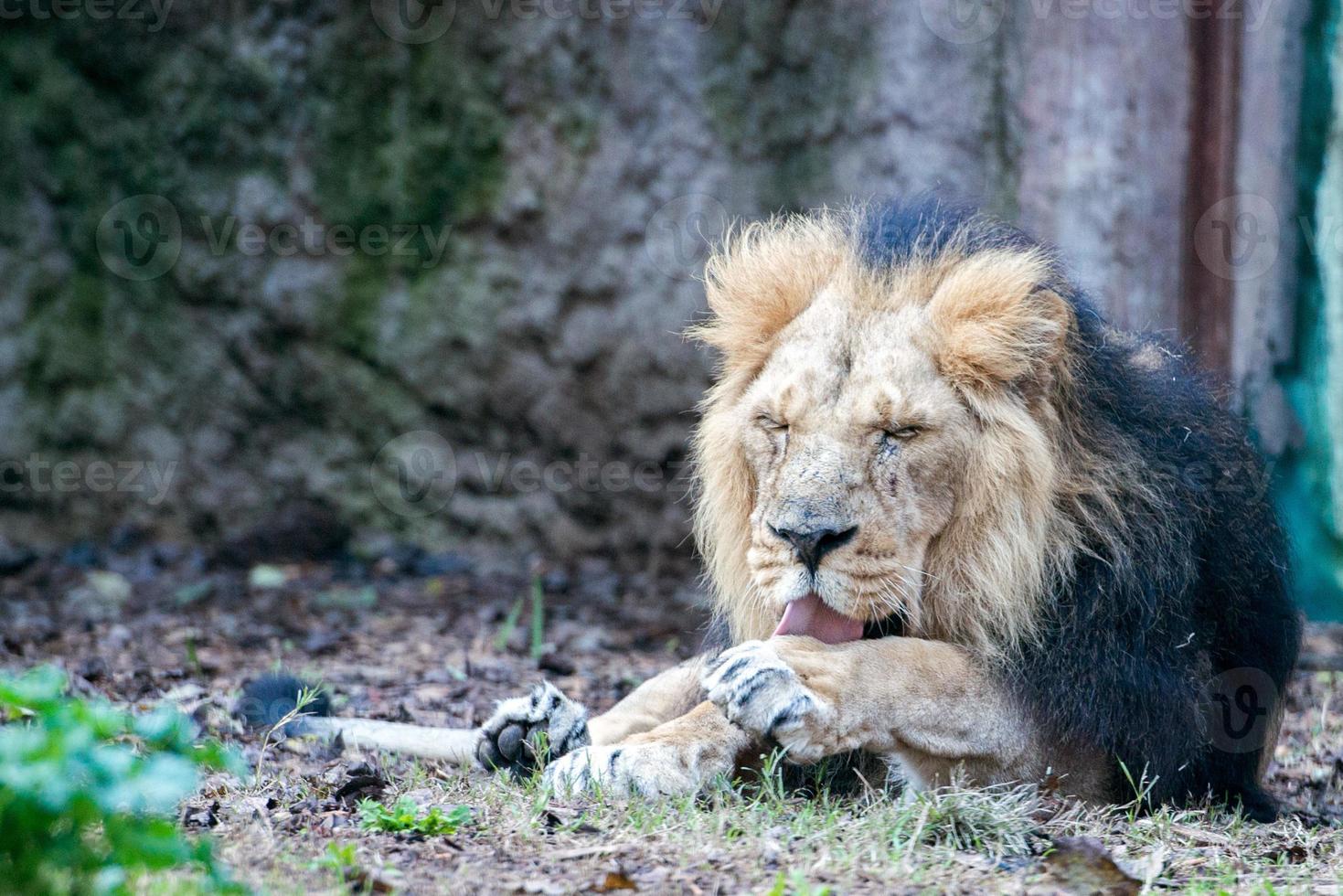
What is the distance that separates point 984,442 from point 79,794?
2205 millimetres

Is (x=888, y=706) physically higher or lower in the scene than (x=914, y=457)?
lower

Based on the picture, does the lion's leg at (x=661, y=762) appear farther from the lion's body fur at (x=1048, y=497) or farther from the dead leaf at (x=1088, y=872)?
the dead leaf at (x=1088, y=872)

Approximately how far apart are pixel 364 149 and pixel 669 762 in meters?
4.91

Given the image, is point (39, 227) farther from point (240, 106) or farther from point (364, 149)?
point (364, 149)

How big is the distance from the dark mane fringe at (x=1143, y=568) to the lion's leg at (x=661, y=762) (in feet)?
2.41

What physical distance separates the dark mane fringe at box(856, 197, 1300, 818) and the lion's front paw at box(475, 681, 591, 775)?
114cm

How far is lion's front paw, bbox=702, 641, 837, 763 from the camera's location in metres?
3.20

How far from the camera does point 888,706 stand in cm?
333

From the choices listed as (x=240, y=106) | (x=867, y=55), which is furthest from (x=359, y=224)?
(x=867, y=55)

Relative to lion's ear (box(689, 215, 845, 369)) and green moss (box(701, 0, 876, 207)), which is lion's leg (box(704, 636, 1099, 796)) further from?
green moss (box(701, 0, 876, 207))

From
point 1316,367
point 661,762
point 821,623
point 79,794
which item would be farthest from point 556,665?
point 1316,367

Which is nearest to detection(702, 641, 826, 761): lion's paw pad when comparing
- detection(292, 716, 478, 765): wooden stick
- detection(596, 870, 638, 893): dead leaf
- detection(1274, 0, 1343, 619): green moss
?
detection(596, 870, 638, 893): dead leaf

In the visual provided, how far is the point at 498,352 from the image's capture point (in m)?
7.55

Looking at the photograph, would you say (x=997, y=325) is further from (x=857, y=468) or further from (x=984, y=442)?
(x=857, y=468)
